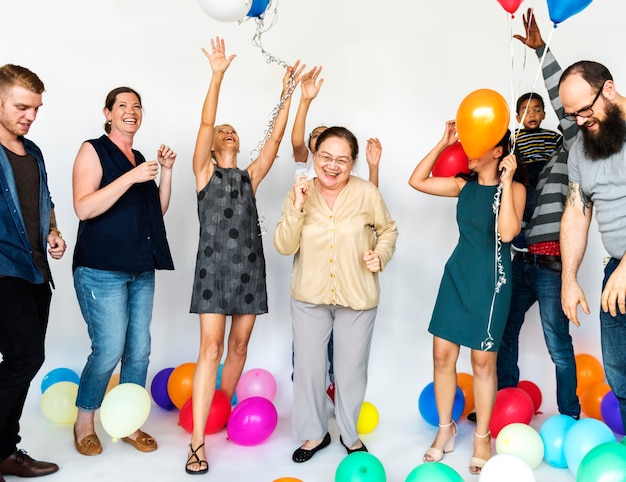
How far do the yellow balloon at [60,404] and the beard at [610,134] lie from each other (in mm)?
2571

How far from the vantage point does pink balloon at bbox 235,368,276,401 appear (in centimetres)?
347

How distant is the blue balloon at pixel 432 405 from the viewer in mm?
3086

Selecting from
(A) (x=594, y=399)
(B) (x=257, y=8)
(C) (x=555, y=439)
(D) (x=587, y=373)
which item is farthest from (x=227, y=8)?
(D) (x=587, y=373)

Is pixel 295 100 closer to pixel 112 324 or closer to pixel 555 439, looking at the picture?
pixel 112 324

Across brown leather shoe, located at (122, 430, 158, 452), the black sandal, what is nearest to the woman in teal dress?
the black sandal

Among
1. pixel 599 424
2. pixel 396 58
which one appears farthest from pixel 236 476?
pixel 396 58

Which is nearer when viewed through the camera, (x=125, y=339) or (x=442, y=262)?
(x=125, y=339)

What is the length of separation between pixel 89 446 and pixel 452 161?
2017 millimetres

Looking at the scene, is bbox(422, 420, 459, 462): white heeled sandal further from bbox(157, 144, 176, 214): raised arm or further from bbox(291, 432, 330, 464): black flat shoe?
bbox(157, 144, 176, 214): raised arm

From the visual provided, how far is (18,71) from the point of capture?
238 centimetres

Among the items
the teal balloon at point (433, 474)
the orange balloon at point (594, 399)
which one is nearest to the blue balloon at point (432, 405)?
the orange balloon at point (594, 399)

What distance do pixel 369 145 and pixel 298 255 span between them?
0.64 metres

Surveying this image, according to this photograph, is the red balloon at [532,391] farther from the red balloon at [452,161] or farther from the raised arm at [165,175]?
the raised arm at [165,175]

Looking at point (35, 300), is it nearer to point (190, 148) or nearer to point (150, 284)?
point (150, 284)
